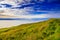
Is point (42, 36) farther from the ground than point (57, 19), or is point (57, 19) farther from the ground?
point (57, 19)

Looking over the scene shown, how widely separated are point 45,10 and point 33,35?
1.34 ft

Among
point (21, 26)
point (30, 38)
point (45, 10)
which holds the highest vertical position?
point (45, 10)

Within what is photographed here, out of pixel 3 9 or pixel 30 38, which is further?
pixel 3 9

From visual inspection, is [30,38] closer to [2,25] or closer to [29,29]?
[29,29]

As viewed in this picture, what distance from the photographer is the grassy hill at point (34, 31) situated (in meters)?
2.28

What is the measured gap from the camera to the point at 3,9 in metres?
2.45

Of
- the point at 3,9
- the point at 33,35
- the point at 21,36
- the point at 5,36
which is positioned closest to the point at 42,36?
the point at 33,35

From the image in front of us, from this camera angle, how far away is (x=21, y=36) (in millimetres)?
2320

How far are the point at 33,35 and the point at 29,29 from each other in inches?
4.2

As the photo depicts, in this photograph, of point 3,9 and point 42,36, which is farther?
point 3,9

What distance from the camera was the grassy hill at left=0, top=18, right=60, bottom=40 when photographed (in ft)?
7.48

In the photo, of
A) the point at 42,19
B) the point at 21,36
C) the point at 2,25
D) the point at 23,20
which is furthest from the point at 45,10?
the point at 2,25

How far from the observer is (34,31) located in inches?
91.4

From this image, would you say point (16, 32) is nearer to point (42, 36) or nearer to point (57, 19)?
point (42, 36)
